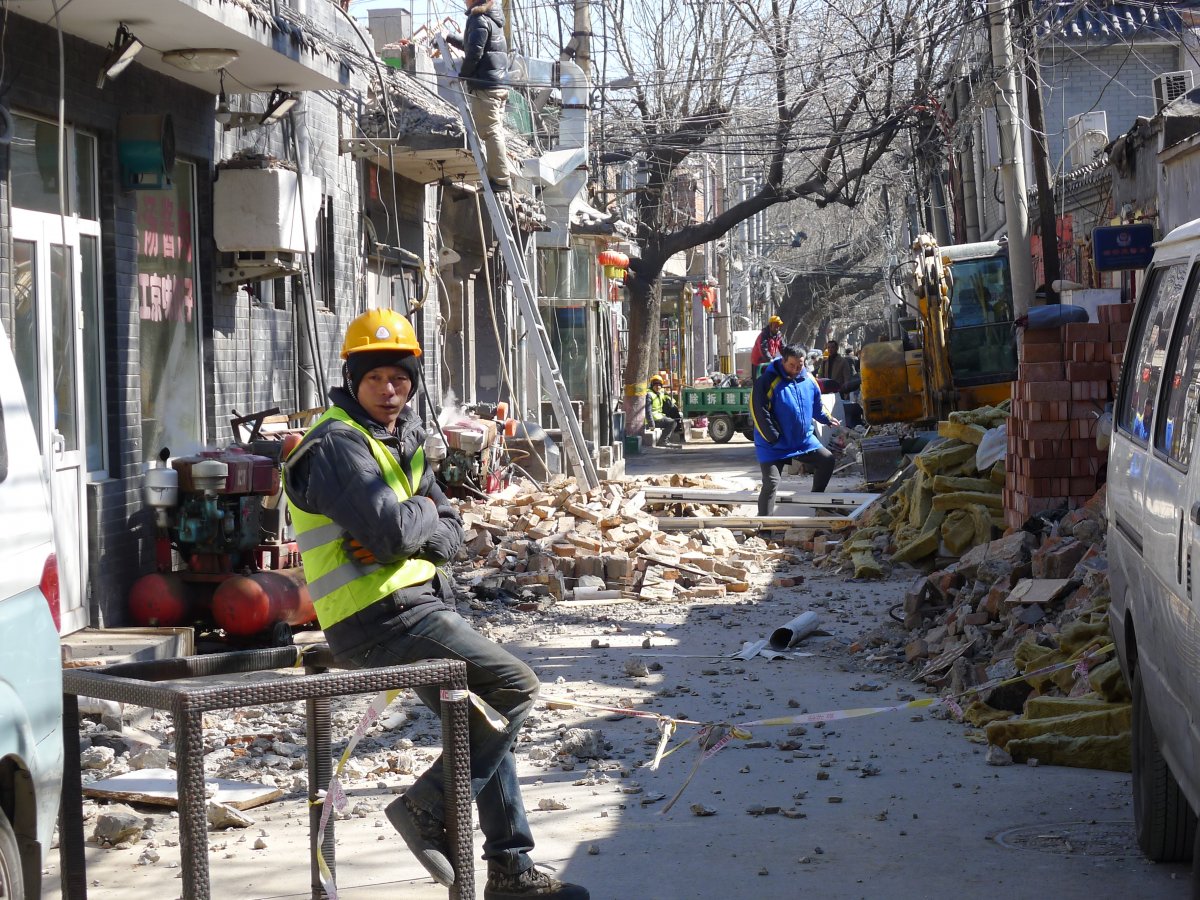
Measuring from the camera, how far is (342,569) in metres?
4.48

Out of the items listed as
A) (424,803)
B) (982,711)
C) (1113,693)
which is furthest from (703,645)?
(424,803)

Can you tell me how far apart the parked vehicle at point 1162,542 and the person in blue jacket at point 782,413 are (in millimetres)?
8875

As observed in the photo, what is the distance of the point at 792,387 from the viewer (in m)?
15.0

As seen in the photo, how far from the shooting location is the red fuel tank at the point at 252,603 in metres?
8.79

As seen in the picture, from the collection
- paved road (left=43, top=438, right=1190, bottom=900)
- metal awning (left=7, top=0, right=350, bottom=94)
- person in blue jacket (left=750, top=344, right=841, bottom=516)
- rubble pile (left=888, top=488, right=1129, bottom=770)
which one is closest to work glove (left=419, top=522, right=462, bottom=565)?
paved road (left=43, top=438, right=1190, bottom=900)

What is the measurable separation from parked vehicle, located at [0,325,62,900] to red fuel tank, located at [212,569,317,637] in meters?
4.70

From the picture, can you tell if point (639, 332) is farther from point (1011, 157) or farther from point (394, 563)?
point (394, 563)

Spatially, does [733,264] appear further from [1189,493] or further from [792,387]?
[1189,493]

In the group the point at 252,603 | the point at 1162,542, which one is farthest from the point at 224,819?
the point at 1162,542

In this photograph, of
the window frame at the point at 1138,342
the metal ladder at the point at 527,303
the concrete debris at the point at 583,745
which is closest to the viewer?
the window frame at the point at 1138,342

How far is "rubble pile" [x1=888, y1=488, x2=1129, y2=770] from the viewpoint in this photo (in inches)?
258

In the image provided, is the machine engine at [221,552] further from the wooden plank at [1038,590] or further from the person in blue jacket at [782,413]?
the person in blue jacket at [782,413]

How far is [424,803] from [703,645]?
19.1 feet

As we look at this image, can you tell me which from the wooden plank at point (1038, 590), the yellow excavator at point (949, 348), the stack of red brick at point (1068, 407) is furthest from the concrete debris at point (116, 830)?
the yellow excavator at point (949, 348)
